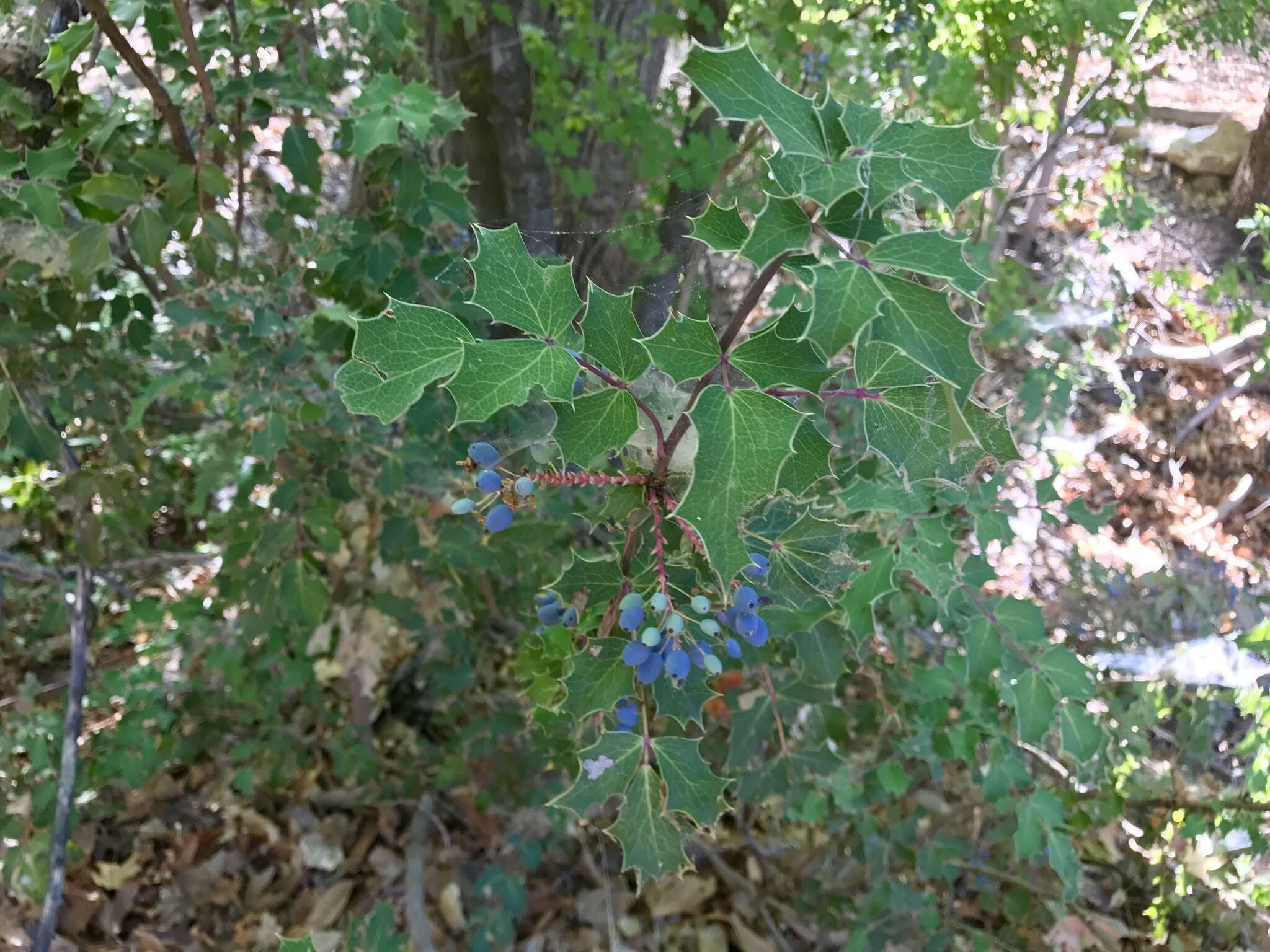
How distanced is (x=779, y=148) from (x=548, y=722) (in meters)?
0.75

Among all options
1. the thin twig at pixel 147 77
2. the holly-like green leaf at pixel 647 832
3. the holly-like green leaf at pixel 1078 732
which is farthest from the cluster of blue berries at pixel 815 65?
the holly-like green leaf at pixel 647 832

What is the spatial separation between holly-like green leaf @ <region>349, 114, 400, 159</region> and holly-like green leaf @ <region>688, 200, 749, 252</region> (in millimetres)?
781

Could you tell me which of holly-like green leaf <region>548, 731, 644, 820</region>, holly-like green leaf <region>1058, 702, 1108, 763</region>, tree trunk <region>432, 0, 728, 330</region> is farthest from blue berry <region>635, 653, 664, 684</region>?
tree trunk <region>432, 0, 728, 330</region>

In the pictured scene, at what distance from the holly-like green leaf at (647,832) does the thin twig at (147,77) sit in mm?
1242

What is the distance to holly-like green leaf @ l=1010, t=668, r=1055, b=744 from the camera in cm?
111

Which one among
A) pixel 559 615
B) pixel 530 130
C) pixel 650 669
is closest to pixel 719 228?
pixel 650 669

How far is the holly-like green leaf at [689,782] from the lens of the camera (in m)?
0.81

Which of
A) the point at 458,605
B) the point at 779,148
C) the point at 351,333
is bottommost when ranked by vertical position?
the point at 458,605

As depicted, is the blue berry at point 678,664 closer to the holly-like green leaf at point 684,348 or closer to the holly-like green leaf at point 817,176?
the holly-like green leaf at point 684,348

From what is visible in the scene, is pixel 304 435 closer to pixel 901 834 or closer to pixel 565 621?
pixel 565 621

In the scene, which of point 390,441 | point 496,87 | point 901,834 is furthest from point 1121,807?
point 496,87

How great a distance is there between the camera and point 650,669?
2.48 ft

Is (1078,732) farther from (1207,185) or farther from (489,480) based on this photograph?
(1207,185)

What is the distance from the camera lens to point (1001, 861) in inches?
75.7
